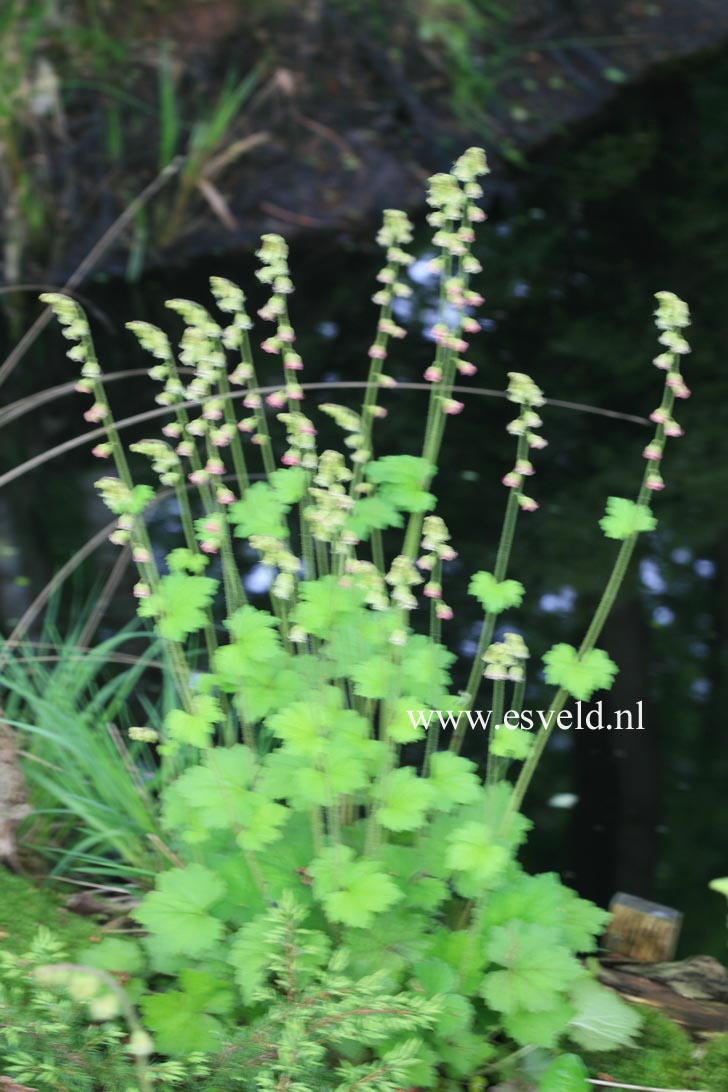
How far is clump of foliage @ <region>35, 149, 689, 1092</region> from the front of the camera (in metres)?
1.69

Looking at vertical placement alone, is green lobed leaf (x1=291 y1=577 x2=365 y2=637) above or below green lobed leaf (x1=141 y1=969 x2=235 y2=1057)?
above

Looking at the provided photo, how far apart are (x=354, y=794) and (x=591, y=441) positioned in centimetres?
301

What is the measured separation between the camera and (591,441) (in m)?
4.70

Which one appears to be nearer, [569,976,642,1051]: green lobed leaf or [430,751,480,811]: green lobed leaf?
[430,751,480,811]: green lobed leaf

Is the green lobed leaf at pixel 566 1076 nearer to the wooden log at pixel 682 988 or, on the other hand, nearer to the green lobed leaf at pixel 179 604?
the wooden log at pixel 682 988

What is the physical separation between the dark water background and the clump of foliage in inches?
42.2

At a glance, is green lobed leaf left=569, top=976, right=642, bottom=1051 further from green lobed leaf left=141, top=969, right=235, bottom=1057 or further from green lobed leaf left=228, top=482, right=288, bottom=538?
green lobed leaf left=228, top=482, right=288, bottom=538

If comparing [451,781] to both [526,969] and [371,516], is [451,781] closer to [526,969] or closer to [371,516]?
[526,969]

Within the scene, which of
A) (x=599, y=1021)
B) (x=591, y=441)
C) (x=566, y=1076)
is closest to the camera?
(x=566, y=1076)

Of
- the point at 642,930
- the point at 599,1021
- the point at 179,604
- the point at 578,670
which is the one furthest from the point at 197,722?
the point at 642,930

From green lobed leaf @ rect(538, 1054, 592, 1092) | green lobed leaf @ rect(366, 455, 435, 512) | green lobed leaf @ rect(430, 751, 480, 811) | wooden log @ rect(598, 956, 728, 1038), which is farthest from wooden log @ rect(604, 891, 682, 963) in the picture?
green lobed leaf @ rect(366, 455, 435, 512)

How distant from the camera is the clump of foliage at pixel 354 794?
1.69 metres

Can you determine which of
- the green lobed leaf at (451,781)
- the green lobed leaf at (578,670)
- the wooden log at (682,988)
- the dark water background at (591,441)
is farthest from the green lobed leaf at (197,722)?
the dark water background at (591,441)

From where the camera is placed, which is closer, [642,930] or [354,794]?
[354,794]
